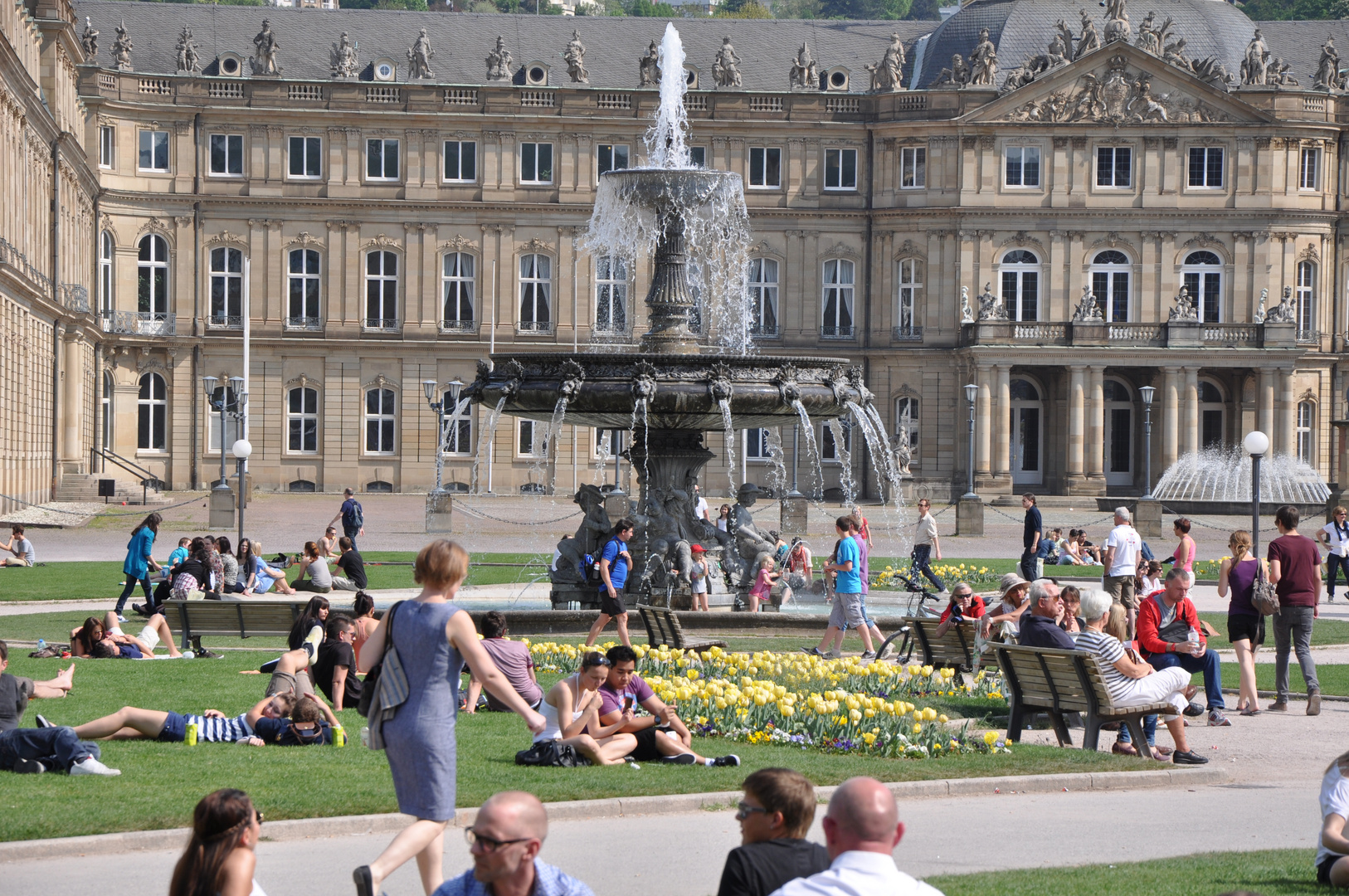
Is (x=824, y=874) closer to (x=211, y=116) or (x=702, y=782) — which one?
(x=702, y=782)

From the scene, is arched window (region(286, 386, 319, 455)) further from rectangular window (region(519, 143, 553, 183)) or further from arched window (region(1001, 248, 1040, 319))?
arched window (region(1001, 248, 1040, 319))

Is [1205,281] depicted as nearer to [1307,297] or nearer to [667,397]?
[1307,297]

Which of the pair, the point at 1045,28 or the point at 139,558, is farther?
the point at 1045,28

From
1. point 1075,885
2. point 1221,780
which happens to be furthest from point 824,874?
point 1221,780

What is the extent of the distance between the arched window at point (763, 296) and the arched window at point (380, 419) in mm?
13927

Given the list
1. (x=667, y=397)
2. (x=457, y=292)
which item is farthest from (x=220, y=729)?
(x=457, y=292)

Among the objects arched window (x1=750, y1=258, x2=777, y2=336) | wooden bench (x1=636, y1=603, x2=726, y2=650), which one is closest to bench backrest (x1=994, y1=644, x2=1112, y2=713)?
wooden bench (x1=636, y1=603, x2=726, y2=650)

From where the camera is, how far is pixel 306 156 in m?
69.2

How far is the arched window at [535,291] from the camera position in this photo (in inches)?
2773

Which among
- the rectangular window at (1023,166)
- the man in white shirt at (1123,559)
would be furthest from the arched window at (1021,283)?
the man in white shirt at (1123,559)

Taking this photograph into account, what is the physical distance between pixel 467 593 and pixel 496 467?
Answer: 39806 millimetres

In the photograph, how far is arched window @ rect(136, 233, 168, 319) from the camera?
6931 centimetres

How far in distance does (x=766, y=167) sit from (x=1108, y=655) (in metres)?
56.4

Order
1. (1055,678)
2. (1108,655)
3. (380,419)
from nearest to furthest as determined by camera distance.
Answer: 1. (1108,655)
2. (1055,678)
3. (380,419)
